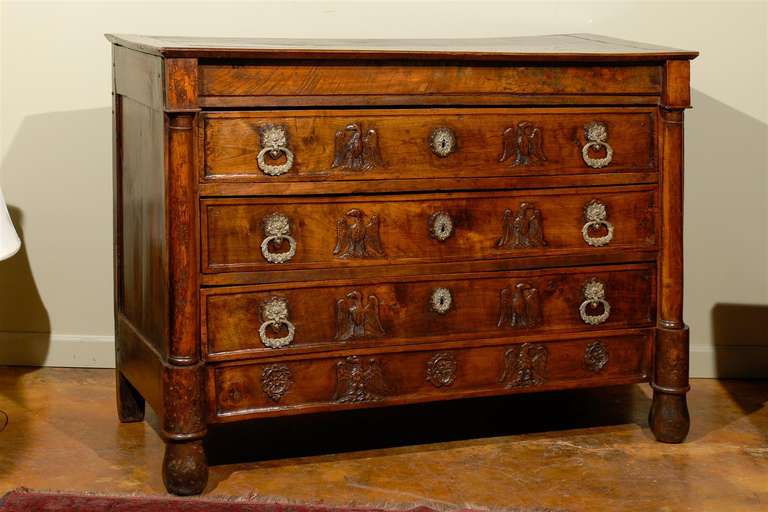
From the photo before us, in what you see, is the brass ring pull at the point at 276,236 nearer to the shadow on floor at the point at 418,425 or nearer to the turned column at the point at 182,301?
the turned column at the point at 182,301

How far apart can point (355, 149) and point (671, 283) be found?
3.02 feet

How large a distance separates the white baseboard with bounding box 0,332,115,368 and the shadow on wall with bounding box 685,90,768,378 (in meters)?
1.83

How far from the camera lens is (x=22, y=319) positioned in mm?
4129

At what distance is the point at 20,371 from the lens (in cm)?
409

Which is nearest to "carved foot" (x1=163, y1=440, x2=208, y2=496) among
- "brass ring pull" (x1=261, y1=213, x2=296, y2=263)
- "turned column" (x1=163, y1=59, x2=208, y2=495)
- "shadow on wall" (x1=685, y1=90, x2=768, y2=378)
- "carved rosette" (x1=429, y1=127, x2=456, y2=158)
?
"turned column" (x1=163, y1=59, x2=208, y2=495)

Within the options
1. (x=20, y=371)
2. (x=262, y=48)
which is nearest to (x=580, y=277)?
(x=262, y=48)

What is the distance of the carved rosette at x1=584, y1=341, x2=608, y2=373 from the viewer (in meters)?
3.42

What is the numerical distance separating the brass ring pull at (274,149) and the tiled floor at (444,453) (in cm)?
75

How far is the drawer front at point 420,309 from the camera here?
122 inches

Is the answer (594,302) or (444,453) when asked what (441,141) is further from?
(444,453)

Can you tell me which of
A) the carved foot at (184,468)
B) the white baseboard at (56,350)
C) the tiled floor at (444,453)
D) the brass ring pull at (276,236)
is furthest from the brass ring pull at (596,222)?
the white baseboard at (56,350)

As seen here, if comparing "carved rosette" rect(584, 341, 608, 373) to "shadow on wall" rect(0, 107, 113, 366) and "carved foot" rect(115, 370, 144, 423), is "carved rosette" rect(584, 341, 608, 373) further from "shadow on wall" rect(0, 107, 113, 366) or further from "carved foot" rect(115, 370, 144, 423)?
"shadow on wall" rect(0, 107, 113, 366)

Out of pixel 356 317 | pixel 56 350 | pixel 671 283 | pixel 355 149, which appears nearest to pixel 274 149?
pixel 355 149

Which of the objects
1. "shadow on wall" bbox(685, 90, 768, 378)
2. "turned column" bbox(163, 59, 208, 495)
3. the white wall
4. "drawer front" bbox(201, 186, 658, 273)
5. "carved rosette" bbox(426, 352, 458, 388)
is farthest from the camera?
"shadow on wall" bbox(685, 90, 768, 378)
